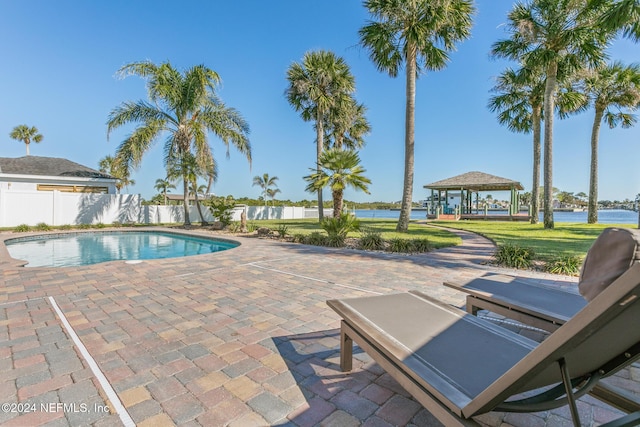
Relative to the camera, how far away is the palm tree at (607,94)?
17.0 meters

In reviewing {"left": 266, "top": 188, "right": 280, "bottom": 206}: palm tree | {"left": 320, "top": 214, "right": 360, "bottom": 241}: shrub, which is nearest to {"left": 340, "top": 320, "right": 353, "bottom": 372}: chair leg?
{"left": 320, "top": 214, "right": 360, "bottom": 241}: shrub

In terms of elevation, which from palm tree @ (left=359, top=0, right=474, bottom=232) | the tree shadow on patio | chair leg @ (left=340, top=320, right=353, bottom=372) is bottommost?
the tree shadow on patio

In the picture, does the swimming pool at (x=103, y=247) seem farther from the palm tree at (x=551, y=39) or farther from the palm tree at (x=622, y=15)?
the palm tree at (x=551, y=39)

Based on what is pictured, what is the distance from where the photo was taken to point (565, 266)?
251 inches

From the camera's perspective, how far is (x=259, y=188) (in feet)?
172

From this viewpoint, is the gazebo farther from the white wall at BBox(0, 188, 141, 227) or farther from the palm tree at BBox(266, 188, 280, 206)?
the palm tree at BBox(266, 188, 280, 206)

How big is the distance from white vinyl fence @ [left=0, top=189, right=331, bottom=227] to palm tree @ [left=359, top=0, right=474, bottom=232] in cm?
1057

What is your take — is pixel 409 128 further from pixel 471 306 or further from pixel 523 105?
pixel 523 105

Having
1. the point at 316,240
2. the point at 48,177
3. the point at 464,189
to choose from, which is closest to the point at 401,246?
the point at 316,240

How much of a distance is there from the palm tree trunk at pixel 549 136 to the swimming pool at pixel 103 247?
1512 centimetres

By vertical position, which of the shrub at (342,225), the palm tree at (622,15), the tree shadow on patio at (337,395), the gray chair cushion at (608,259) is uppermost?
the palm tree at (622,15)

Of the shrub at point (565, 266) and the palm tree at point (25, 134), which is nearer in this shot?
the shrub at point (565, 266)

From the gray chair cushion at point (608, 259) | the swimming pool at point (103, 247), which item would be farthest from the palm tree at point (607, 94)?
the swimming pool at point (103, 247)

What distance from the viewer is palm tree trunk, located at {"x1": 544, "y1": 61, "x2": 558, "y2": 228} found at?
14250 mm
